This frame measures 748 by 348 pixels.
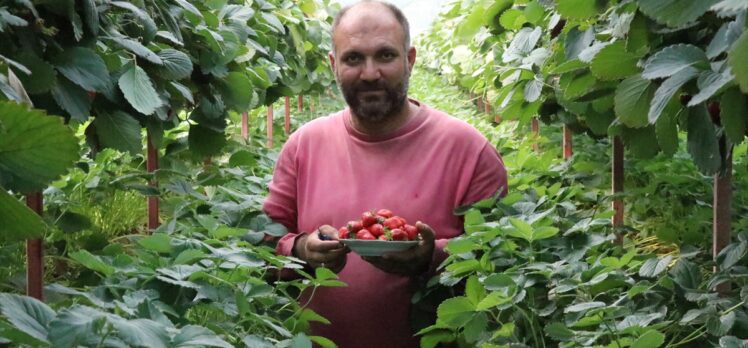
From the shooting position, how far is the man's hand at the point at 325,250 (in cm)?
242

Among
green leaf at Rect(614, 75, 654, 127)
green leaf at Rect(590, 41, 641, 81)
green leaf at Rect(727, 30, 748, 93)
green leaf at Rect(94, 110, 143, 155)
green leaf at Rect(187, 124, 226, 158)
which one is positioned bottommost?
green leaf at Rect(187, 124, 226, 158)

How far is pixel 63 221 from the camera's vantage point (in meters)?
2.23

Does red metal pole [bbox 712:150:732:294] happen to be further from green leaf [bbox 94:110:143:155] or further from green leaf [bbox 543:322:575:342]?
green leaf [bbox 94:110:143:155]

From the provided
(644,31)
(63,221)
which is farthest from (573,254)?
(63,221)

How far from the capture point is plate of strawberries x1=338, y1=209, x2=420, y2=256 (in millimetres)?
2273

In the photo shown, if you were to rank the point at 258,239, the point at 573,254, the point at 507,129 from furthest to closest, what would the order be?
the point at 507,129, the point at 258,239, the point at 573,254

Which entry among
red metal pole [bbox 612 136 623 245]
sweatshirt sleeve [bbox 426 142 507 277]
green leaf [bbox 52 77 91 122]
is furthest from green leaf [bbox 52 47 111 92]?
red metal pole [bbox 612 136 623 245]

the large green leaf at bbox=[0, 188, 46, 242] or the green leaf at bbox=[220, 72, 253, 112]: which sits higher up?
the large green leaf at bbox=[0, 188, 46, 242]

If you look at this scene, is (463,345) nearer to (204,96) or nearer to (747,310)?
(747,310)

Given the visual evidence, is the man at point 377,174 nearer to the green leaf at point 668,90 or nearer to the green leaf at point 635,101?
the green leaf at point 635,101

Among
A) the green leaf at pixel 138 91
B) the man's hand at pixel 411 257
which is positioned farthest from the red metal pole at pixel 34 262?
the man's hand at pixel 411 257

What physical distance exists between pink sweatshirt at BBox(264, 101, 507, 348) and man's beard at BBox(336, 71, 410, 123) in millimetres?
100

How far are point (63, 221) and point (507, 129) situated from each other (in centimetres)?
489

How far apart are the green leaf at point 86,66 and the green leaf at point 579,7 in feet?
2.61
